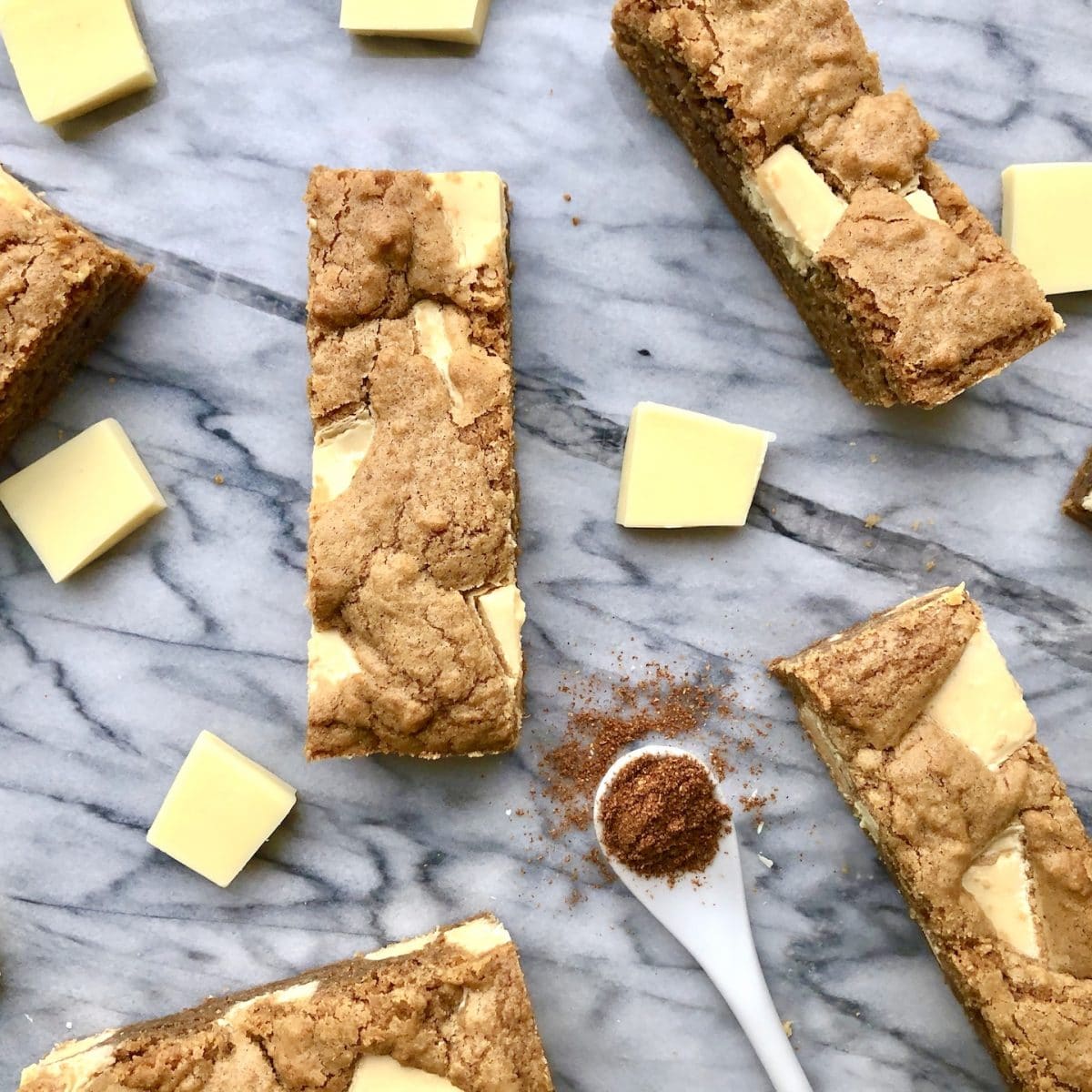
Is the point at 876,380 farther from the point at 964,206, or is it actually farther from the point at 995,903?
the point at 995,903

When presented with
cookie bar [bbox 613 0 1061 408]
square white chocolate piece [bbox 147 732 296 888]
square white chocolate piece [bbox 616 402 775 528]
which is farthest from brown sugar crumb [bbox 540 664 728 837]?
cookie bar [bbox 613 0 1061 408]

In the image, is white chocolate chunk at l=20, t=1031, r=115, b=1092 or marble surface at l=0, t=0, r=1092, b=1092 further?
marble surface at l=0, t=0, r=1092, b=1092

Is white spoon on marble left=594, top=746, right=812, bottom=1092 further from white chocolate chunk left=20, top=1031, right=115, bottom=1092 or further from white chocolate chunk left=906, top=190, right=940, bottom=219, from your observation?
white chocolate chunk left=906, top=190, right=940, bottom=219

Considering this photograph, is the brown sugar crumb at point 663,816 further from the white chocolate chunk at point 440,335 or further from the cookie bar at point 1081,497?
the cookie bar at point 1081,497

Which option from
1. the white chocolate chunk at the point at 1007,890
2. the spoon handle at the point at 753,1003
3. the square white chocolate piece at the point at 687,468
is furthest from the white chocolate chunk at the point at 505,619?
the white chocolate chunk at the point at 1007,890

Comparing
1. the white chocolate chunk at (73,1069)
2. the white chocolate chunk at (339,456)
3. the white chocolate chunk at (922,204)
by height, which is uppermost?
the white chocolate chunk at (922,204)
